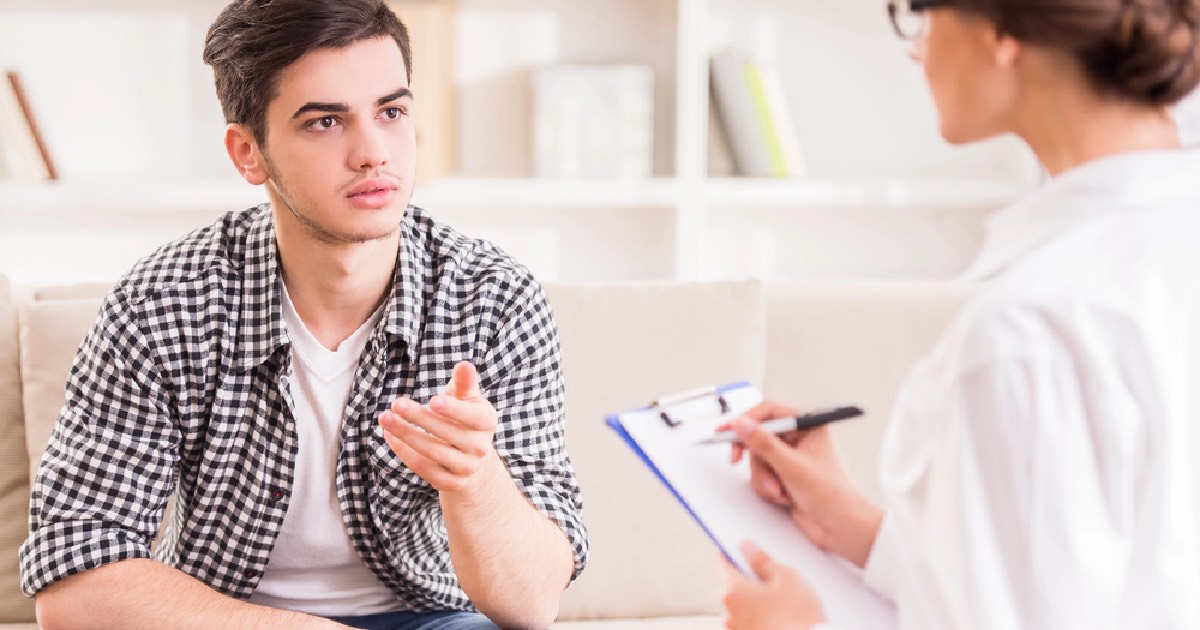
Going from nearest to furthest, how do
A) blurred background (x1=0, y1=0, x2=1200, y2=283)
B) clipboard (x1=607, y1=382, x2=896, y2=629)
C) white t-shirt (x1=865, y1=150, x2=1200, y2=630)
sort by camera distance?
white t-shirt (x1=865, y1=150, x2=1200, y2=630) < clipboard (x1=607, y1=382, x2=896, y2=629) < blurred background (x1=0, y1=0, x2=1200, y2=283)

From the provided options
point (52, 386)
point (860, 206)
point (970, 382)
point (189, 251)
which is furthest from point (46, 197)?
point (970, 382)

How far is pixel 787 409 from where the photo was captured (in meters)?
0.84

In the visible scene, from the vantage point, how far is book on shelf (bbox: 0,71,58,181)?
2.41 metres

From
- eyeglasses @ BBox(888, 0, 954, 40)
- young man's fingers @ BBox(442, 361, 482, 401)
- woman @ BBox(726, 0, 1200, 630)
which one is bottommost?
young man's fingers @ BBox(442, 361, 482, 401)

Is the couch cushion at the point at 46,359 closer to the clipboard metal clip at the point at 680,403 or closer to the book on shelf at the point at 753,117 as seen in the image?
the clipboard metal clip at the point at 680,403

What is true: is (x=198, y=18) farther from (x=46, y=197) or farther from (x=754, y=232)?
(x=754, y=232)

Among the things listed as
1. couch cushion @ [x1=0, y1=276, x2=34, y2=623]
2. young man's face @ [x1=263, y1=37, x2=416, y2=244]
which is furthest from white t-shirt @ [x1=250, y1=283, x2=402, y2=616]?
couch cushion @ [x1=0, y1=276, x2=34, y2=623]

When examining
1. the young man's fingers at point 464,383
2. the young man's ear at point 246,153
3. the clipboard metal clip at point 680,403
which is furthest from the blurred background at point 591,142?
the clipboard metal clip at point 680,403

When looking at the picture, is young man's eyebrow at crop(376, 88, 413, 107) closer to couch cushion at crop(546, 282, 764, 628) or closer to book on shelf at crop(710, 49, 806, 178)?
couch cushion at crop(546, 282, 764, 628)

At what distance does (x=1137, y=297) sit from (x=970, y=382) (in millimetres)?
97

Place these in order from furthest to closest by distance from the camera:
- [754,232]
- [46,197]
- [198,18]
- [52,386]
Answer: [754,232] → [198,18] → [46,197] → [52,386]

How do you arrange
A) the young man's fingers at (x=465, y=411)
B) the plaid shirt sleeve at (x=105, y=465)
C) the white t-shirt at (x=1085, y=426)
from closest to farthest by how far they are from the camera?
1. the white t-shirt at (x=1085, y=426)
2. the young man's fingers at (x=465, y=411)
3. the plaid shirt sleeve at (x=105, y=465)

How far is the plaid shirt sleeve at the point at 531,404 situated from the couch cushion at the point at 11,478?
71 centimetres

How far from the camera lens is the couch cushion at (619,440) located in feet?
5.27
